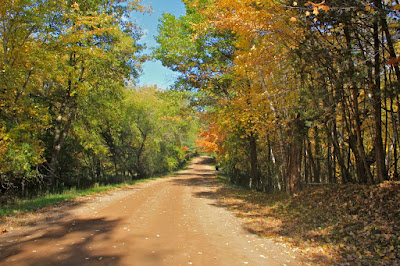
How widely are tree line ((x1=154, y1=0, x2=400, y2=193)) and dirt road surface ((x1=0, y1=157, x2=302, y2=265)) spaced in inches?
147

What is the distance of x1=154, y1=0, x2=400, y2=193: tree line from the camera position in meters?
6.10

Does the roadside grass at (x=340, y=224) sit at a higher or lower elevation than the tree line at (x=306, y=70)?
lower

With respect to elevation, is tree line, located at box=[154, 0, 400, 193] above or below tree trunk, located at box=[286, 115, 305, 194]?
above

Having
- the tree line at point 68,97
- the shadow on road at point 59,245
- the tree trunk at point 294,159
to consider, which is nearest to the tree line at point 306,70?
the tree trunk at point 294,159

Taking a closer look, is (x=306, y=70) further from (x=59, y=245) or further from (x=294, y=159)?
(x=59, y=245)

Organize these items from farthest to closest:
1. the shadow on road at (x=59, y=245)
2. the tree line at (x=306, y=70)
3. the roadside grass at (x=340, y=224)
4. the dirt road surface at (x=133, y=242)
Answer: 1. the tree line at (x=306, y=70)
2. the roadside grass at (x=340, y=224)
3. the dirt road surface at (x=133, y=242)
4. the shadow on road at (x=59, y=245)

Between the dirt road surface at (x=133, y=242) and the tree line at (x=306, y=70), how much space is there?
374cm

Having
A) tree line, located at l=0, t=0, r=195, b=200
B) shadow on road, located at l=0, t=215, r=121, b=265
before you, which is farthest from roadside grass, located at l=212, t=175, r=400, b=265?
tree line, located at l=0, t=0, r=195, b=200

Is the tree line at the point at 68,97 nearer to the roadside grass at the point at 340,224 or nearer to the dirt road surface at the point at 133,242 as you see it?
the dirt road surface at the point at 133,242

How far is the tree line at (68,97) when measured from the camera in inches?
351

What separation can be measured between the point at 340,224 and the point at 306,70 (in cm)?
466

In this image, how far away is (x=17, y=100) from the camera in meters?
9.51

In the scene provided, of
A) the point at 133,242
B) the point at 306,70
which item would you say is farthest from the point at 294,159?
the point at 133,242

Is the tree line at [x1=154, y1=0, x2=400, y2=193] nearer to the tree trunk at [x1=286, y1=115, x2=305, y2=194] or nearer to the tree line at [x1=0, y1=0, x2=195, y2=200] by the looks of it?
the tree trunk at [x1=286, y1=115, x2=305, y2=194]
